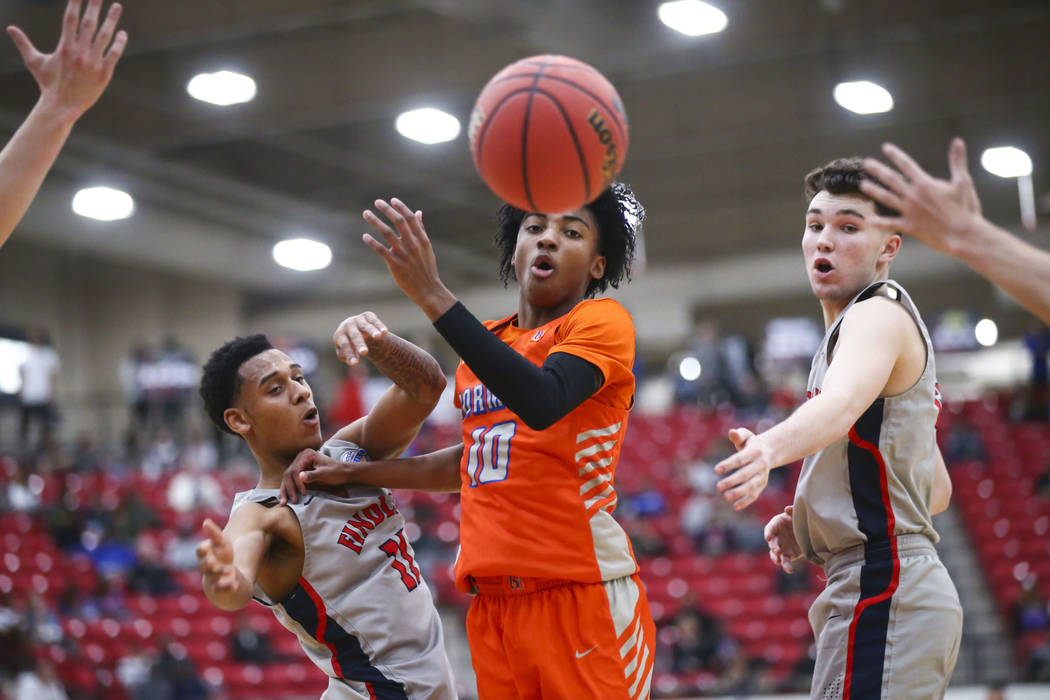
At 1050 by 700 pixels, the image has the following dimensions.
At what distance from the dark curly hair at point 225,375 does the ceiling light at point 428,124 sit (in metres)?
9.19

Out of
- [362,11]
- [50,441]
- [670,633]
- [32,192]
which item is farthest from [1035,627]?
[50,441]

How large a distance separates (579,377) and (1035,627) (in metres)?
9.13

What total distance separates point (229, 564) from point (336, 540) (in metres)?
0.58

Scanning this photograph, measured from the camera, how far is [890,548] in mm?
2814

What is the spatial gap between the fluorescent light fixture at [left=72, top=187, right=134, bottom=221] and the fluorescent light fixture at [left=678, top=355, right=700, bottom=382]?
26.9ft

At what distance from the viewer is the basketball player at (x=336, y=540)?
127 inches

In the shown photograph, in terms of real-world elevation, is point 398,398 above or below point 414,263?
below

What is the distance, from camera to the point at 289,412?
3.44 metres

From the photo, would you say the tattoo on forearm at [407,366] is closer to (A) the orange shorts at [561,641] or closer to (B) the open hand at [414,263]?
(B) the open hand at [414,263]

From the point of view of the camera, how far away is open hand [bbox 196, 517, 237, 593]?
2.63 m

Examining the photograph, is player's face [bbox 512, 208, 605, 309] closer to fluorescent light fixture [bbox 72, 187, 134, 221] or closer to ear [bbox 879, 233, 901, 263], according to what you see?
ear [bbox 879, 233, 901, 263]

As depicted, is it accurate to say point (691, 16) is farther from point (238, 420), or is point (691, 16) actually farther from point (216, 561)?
point (216, 561)

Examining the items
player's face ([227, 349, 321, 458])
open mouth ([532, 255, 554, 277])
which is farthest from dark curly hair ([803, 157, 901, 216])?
player's face ([227, 349, 321, 458])

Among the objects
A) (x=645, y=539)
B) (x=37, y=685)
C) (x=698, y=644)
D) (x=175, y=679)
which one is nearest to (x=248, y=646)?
(x=175, y=679)
